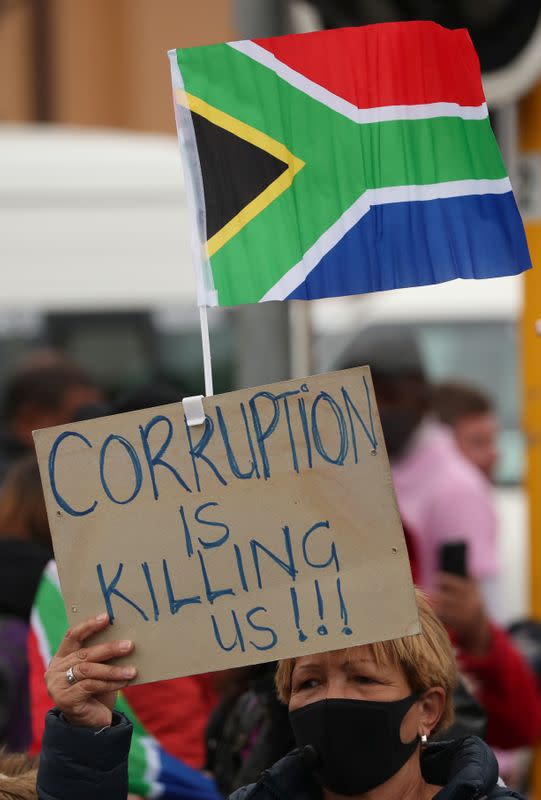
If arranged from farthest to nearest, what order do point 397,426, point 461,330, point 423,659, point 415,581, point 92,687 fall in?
point 461,330 → point 397,426 → point 415,581 → point 423,659 → point 92,687

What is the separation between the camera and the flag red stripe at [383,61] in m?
2.83

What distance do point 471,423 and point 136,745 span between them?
341cm

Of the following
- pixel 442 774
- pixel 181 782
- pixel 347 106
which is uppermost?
pixel 347 106

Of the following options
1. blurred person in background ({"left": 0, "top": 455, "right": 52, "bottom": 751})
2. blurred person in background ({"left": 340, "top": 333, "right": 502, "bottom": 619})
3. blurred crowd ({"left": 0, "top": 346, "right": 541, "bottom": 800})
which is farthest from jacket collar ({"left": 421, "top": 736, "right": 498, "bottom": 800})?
blurred person in background ({"left": 340, "top": 333, "right": 502, "bottom": 619})

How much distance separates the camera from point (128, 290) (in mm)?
11070

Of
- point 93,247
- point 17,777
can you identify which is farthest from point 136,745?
point 93,247

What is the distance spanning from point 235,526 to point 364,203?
0.69 m

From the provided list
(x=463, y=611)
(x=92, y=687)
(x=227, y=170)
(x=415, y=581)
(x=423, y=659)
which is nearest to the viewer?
(x=92, y=687)

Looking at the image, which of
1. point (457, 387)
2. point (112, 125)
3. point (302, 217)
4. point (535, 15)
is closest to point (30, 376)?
point (457, 387)

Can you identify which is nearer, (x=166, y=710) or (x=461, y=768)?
(x=461, y=768)

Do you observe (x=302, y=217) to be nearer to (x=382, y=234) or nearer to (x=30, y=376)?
(x=382, y=234)

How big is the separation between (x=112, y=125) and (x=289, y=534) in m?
14.0

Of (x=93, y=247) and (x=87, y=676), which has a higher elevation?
(x=93, y=247)

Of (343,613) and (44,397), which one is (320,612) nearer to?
(343,613)
